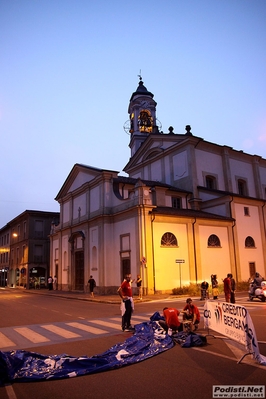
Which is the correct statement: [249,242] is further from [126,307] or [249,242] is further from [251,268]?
[126,307]

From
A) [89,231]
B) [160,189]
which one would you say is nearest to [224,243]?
[160,189]

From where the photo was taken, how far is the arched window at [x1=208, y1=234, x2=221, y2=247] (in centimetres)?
2956

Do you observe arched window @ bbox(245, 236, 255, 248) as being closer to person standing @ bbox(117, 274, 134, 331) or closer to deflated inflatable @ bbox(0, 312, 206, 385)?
person standing @ bbox(117, 274, 134, 331)

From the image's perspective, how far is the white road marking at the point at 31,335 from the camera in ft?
30.1

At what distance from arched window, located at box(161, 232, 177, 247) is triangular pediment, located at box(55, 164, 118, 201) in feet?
28.6

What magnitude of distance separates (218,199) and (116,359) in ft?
91.8

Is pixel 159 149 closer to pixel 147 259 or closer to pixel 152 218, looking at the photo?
pixel 152 218

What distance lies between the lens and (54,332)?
34.2 ft

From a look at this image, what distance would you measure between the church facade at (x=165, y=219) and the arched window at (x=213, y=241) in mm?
91

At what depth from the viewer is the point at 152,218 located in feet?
87.0

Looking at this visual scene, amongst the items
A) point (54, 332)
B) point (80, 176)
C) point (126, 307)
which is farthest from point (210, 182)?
point (54, 332)

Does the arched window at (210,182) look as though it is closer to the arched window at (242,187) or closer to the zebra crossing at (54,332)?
the arched window at (242,187)

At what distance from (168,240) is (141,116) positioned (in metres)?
26.4

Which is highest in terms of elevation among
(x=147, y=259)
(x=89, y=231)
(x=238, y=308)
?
(x=89, y=231)
